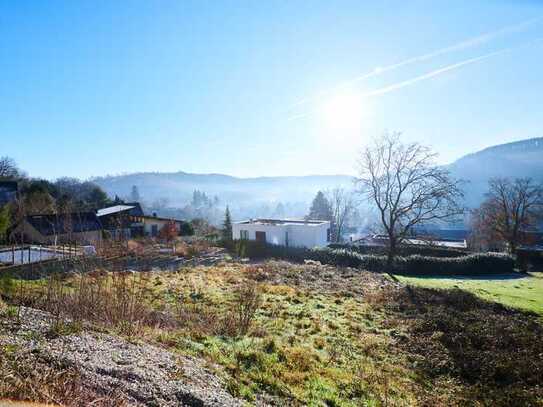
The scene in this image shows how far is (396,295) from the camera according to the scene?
13320 mm

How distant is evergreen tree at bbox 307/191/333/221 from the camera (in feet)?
177

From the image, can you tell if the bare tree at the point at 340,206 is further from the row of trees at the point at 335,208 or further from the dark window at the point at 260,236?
the dark window at the point at 260,236

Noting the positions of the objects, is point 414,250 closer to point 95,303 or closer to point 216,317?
point 216,317

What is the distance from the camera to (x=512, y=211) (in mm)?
32281

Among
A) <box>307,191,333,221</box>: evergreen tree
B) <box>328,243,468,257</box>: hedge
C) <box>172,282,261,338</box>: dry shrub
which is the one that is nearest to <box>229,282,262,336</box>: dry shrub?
<box>172,282,261,338</box>: dry shrub

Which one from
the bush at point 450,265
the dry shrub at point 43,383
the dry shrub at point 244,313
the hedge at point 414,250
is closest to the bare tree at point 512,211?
the hedge at point 414,250

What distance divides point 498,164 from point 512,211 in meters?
134

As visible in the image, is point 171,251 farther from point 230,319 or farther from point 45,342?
point 45,342

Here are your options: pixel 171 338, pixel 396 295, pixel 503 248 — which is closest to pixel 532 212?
pixel 503 248

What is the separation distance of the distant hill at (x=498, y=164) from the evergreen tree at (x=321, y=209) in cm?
8389

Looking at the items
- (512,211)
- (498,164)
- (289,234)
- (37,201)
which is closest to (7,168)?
(37,201)

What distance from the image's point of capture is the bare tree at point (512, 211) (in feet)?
104

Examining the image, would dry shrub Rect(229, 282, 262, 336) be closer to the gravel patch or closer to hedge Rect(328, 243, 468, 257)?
the gravel patch

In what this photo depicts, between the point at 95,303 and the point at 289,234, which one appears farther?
the point at 289,234
